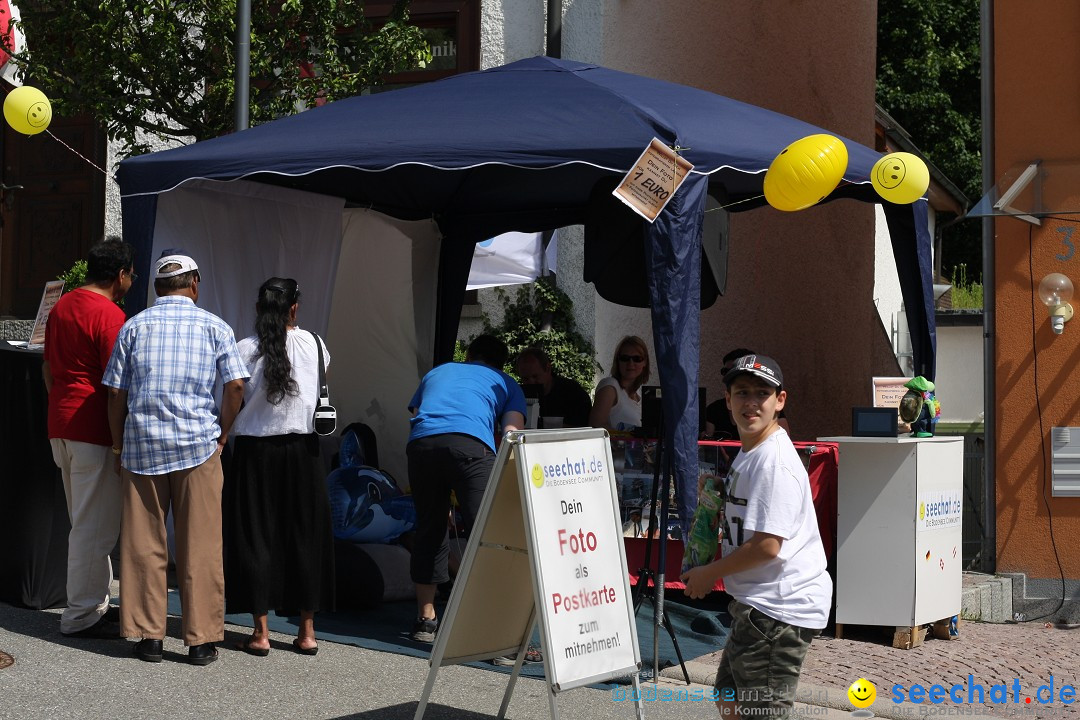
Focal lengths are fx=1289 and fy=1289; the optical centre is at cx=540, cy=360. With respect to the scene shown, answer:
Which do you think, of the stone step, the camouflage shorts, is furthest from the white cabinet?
the camouflage shorts

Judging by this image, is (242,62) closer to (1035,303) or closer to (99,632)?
(99,632)

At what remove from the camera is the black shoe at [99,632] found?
639cm

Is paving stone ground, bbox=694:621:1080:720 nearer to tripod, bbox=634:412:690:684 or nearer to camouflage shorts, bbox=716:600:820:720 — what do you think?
tripod, bbox=634:412:690:684

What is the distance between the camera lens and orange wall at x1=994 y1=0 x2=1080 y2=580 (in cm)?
816

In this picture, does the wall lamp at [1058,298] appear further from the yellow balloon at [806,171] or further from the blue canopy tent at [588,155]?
the yellow balloon at [806,171]

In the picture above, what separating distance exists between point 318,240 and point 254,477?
2790 mm

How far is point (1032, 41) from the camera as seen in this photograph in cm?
832

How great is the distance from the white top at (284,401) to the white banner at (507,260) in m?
4.41

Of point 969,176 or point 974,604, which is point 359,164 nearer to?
point 974,604

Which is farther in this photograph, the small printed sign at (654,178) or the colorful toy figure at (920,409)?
the colorful toy figure at (920,409)

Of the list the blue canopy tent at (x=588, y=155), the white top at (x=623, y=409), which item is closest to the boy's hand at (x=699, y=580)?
the blue canopy tent at (x=588, y=155)

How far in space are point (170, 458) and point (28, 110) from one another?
8.92 ft

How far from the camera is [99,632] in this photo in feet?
21.0

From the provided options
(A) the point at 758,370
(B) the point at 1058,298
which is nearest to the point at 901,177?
(B) the point at 1058,298
